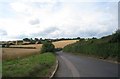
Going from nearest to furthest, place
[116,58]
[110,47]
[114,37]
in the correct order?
[116,58] → [110,47] → [114,37]

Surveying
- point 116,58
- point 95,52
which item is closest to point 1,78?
point 116,58

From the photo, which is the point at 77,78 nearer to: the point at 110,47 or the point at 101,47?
the point at 110,47

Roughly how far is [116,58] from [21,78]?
23938 millimetres

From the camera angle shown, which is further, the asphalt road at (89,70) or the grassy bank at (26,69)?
the asphalt road at (89,70)

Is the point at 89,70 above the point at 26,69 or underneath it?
underneath

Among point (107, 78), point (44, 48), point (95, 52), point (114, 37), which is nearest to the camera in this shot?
point (107, 78)

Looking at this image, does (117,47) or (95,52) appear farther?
(95,52)

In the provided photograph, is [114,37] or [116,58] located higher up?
[114,37]

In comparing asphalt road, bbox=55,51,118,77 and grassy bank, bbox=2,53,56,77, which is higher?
grassy bank, bbox=2,53,56,77

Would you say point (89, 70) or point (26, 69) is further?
point (89, 70)

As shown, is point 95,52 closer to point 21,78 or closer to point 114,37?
point 114,37

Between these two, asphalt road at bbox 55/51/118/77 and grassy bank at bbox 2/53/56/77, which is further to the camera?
asphalt road at bbox 55/51/118/77

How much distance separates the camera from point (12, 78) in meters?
14.5

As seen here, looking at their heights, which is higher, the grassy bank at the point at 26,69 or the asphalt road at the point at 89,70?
the grassy bank at the point at 26,69
